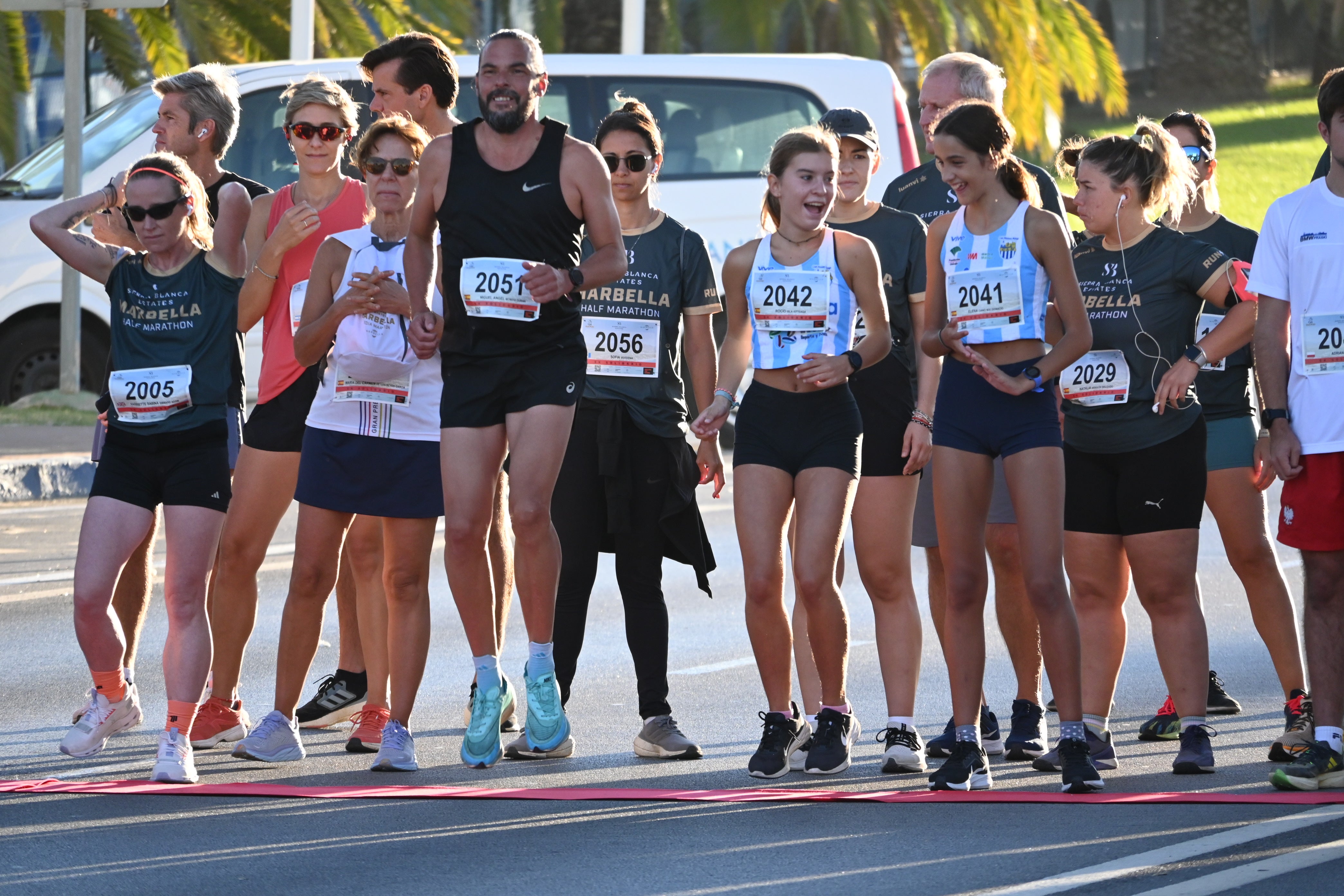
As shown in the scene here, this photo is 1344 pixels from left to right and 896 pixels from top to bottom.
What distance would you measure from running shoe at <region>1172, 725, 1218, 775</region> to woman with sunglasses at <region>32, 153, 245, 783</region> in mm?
3081

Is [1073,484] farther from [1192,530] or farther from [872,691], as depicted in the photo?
[872,691]

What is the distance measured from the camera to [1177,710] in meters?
6.54

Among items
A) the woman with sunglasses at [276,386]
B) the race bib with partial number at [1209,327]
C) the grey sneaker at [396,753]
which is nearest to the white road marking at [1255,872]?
the race bib with partial number at [1209,327]

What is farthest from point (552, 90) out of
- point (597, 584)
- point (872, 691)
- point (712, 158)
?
point (872, 691)

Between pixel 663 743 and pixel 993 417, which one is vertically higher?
pixel 993 417

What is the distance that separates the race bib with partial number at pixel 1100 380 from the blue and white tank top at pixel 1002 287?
36 centimetres

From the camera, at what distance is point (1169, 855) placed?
519 centimetres

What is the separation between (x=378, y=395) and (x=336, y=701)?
4.48 ft

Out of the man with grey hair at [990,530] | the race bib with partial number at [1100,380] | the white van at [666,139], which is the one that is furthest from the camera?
the white van at [666,139]

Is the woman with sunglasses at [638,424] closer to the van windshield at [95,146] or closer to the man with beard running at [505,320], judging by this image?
the man with beard running at [505,320]

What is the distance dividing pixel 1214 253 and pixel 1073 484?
895 millimetres

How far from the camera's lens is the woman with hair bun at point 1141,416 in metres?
6.49

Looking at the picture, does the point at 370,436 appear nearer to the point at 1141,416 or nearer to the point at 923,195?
the point at 923,195

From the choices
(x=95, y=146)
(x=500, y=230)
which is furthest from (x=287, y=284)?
(x=95, y=146)
